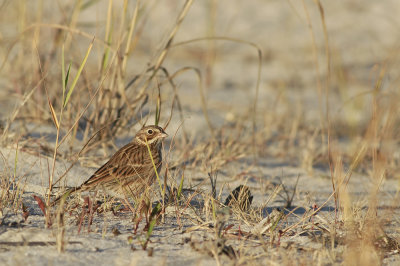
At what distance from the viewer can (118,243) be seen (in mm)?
3547

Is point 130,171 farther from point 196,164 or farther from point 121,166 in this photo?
point 196,164

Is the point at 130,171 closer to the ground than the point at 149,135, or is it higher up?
closer to the ground

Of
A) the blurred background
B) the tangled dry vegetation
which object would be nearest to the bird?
the tangled dry vegetation

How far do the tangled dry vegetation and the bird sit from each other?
14 centimetres

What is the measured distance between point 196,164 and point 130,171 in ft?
3.22

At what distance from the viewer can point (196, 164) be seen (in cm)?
557

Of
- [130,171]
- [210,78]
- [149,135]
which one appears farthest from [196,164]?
[210,78]

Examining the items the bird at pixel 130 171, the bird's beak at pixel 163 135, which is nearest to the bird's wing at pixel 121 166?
the bird at pixel 130 171

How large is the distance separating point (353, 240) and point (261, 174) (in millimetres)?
2096

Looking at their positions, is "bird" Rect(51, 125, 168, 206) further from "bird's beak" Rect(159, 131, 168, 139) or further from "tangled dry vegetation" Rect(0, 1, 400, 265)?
"tangled dry vegetation" Rect(0, 1, 400, 265)

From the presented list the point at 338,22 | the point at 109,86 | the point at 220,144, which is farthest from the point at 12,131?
the point at 338,22

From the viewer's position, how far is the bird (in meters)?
4.37

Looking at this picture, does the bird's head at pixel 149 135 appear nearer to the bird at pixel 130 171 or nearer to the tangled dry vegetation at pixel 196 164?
the bird at pixel 130 171

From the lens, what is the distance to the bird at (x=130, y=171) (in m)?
4.37
